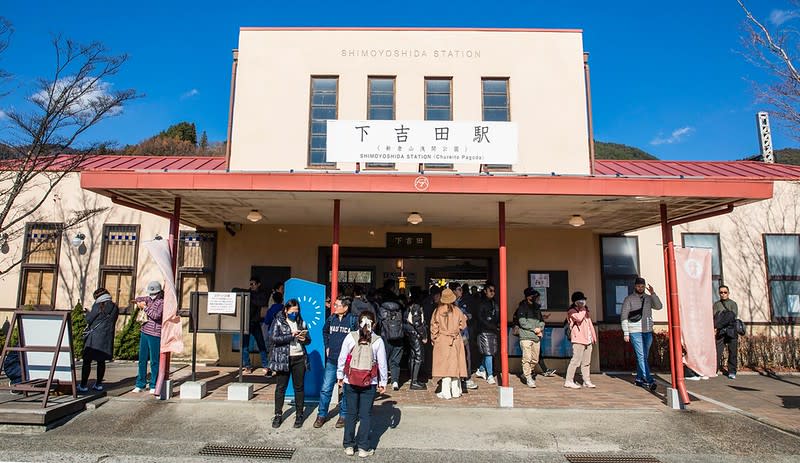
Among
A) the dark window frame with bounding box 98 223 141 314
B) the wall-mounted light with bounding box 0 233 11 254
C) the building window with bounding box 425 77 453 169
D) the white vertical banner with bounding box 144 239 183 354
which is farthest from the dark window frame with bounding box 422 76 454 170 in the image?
the wall-mounted light with bounding box 0 233 11 254

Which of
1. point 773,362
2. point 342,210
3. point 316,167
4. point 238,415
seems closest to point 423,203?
point 342,210

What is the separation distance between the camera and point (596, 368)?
1035 cm

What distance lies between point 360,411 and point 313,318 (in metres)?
2.21

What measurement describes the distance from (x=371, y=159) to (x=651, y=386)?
6307 mm

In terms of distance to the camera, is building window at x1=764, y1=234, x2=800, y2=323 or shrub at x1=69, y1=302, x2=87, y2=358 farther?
building window at x1=764, y1=234, x2=800, y2=323

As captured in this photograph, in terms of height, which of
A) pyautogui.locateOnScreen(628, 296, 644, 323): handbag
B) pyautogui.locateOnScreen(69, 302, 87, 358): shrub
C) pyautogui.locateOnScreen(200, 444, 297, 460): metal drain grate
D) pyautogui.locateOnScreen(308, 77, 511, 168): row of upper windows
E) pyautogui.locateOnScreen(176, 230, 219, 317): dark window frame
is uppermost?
pyautogui.locateOnScreen(308, 77, 511, 168): row of upper windows

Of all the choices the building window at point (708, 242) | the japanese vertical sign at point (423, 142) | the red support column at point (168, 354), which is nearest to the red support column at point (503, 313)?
the japanese vertical sign at point (423, 142)

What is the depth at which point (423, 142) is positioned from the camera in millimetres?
7953

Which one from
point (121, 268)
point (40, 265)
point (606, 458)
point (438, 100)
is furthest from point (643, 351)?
point (40, 265)

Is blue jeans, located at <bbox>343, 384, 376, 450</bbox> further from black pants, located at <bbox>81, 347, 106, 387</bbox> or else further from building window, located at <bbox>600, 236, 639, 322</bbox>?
building window, located at <bbox>600, 236, 639, 322</bbox>

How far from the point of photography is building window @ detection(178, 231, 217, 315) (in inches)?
429

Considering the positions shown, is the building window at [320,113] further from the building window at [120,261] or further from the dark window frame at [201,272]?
the building window at [120,261]

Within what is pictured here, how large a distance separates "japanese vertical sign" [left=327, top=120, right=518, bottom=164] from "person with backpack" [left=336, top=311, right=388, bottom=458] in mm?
3370

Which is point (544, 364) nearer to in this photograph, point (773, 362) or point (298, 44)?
point (773, 362)
